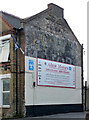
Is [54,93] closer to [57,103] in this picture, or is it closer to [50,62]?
[57,103]

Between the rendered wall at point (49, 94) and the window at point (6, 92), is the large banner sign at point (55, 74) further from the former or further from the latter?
the window at point (6, 92)

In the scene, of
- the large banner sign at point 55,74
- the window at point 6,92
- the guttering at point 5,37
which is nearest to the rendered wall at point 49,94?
the large banner sign at point 55,74

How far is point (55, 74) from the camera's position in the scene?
23984 mm

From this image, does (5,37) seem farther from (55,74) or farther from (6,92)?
(55,74)

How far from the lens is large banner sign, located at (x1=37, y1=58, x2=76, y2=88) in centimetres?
2227

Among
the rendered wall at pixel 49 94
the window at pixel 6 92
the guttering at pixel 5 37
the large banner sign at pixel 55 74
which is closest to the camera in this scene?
the window at pixel 6 92

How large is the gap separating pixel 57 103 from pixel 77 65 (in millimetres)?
5676

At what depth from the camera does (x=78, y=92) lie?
27.4 m

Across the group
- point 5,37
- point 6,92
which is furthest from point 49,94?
point 5,37

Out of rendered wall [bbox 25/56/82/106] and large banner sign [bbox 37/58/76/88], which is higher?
large banner sign [bbox 37/58/76/88]

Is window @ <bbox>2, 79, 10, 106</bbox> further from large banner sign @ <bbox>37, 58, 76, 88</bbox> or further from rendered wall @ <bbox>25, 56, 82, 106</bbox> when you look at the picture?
large banner sign @ <bbox>37, 58, 76, 88</bbox>

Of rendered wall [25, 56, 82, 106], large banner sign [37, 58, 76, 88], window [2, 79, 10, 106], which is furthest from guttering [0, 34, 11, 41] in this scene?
window [2, 79, 10, 106]

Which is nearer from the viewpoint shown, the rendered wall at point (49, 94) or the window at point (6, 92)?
the window at point (6, 92)

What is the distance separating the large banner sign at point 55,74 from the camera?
22.3 metres
